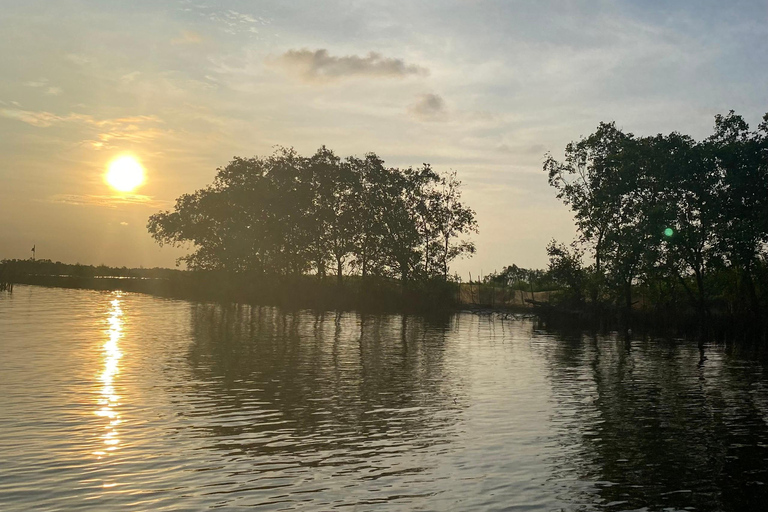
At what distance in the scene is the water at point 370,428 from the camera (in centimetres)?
1421

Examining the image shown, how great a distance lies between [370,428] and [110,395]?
952 centimetres

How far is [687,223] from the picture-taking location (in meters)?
57.5

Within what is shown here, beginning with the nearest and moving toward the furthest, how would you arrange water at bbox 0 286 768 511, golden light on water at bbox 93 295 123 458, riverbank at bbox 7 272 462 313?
water at bbox 0 286 768 511 < golden light on water at bbox 93 295 123 458 < riverbank at bbox 7 272 462 313

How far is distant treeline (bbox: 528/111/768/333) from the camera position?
56219mm

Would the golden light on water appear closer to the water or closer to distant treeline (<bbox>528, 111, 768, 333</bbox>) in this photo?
the water

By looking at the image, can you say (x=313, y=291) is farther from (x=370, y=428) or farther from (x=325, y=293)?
(x=370, y=428)

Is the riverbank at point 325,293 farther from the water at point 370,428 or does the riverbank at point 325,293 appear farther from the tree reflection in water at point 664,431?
the tree reflection in water at point 664,431

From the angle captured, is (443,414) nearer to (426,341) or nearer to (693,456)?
(693,456)

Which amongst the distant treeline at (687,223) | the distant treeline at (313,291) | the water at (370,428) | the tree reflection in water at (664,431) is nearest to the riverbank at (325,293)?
the distant treeline at (313,291)

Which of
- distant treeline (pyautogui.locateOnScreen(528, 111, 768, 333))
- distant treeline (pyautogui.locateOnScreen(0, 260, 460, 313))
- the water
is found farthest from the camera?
distant treeline (pyautogui.locateOnScreen(0, 260, 460, 313))

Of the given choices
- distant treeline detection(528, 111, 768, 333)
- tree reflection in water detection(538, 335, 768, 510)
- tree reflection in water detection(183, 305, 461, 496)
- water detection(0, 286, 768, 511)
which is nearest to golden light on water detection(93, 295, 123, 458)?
water detection(0, 286, 768, 511)

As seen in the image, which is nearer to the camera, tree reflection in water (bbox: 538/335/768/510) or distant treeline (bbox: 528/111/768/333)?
tree reflection in water (bbox: 538/335/768/510)

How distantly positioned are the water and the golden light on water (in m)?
0.11

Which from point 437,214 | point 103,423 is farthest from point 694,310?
point 103,423
